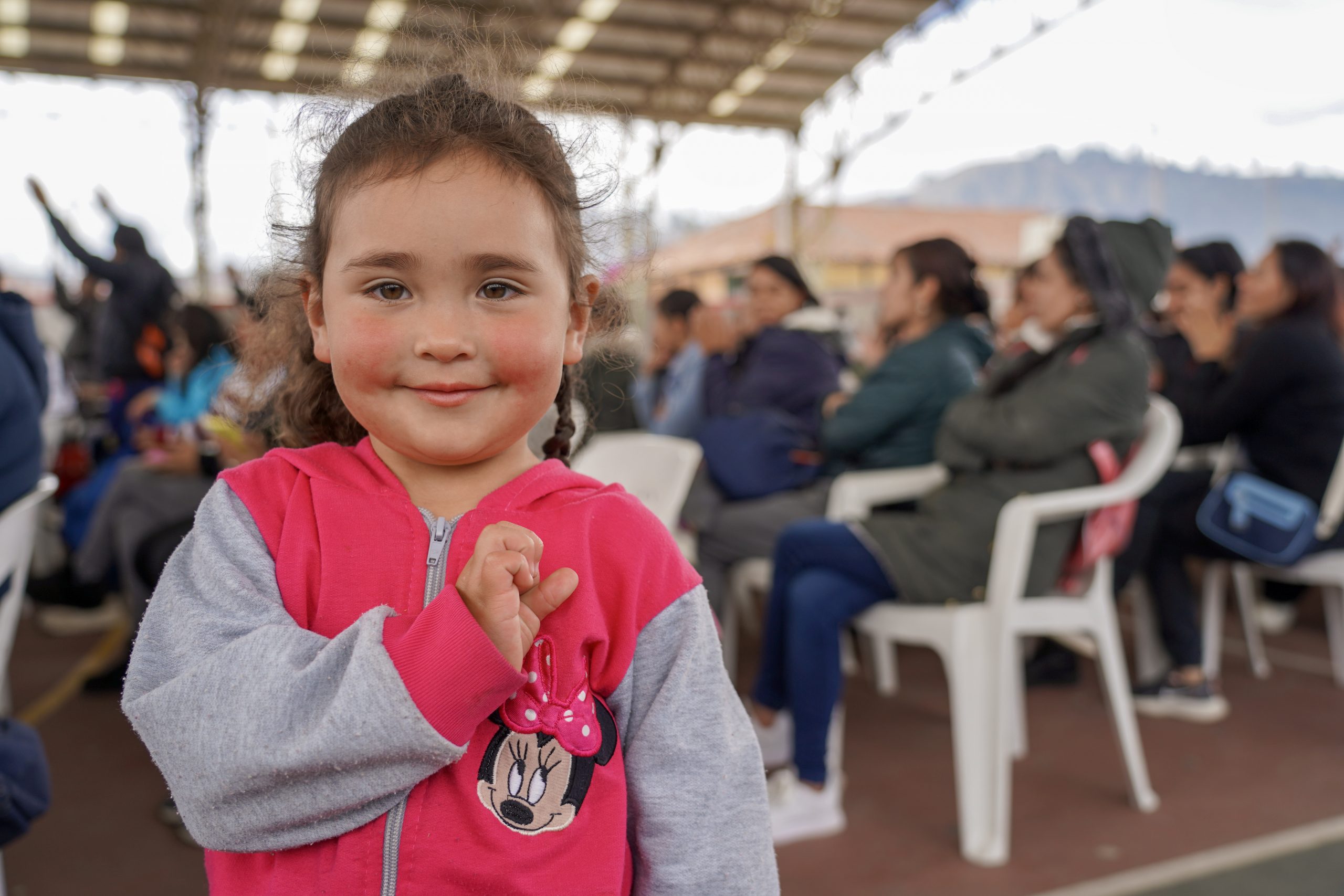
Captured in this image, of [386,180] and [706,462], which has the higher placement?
[386,180]

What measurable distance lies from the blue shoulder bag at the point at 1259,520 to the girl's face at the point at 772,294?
1.45 metres

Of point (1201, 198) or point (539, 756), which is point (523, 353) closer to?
point (539, 756)

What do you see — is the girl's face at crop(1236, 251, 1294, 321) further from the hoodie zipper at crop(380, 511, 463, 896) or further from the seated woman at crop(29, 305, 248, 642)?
the hoodie zipper at crop(380, 511, 463, 896)

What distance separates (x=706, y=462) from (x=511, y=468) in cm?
194

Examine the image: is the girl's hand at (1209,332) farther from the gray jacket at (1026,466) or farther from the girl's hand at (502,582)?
the girl's hand at (502,582)

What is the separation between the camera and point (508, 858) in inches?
25.8

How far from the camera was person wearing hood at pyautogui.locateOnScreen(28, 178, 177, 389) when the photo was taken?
3857 mm

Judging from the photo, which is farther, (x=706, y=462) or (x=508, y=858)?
(x=706, y=462)

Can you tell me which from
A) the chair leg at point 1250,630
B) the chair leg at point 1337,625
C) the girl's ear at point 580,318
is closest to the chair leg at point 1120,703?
the chair leg at point 1250,630

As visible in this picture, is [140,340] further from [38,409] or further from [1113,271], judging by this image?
[1113,271]

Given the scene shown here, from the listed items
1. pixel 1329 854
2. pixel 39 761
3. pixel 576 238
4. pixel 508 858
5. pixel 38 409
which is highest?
pixel 576 238

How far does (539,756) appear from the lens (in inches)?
26.7

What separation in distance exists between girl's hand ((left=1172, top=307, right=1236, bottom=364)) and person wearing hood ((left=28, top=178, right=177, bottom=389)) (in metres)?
4.11

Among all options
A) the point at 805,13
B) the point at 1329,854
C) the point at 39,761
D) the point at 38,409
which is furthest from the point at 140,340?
the point at 805,13
